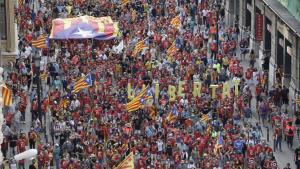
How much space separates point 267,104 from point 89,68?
11.4m

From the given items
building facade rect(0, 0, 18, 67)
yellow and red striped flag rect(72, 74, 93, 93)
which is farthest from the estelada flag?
building facade rect(0, 0, 18, 67)

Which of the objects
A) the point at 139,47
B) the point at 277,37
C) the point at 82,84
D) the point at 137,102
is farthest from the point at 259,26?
the point at 137,102

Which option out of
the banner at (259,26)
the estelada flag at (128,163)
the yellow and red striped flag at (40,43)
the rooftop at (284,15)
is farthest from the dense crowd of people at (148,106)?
the rooftop at (284,15)

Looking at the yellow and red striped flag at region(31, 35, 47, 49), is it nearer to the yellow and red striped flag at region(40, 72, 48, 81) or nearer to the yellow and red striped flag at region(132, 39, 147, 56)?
the yellow and red striped flag at region(40, 72, 48, 81)

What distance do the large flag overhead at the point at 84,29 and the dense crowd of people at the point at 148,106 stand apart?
2.04 feet

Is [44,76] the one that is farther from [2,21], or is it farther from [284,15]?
[284,15]

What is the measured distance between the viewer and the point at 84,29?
67125 mm

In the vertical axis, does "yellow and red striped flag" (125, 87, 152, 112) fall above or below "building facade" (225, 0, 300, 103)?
below

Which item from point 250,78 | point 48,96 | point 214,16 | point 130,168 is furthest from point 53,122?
point 214,16

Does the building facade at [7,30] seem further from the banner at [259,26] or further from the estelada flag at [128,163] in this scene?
the banner at [259,26]

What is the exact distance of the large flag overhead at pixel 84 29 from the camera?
6638 centimetres

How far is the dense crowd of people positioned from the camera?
1836 inches

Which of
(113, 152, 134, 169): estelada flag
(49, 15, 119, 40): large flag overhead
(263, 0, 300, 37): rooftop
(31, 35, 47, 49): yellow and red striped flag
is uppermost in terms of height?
(263, 0, 300, 37): rooftop

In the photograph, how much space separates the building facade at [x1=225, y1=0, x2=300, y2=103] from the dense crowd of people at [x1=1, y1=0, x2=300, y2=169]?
3.31ft
